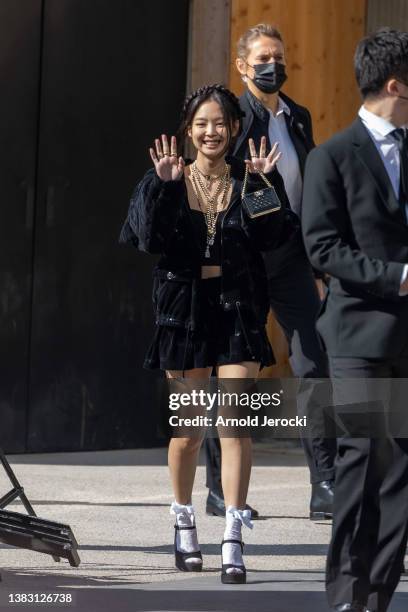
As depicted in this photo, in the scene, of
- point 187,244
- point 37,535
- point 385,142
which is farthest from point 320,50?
point 37,535

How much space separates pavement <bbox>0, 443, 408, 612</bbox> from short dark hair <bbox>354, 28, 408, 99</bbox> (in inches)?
67.6

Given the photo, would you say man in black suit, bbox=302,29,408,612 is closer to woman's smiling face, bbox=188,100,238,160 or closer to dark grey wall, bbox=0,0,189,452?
woman's smiling face, bbox=188,100,238,160

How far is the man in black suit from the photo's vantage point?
4926 mm

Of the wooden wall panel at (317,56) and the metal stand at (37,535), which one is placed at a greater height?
the wooden wall panel at (317,56)

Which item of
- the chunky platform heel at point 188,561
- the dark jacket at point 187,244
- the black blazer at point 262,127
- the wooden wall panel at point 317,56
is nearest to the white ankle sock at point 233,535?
the chunky platform heel at point 188,561

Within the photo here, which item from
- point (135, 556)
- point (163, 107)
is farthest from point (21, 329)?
point (135, 556)

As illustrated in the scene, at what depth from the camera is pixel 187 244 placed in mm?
6145

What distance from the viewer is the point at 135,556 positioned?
253 inches

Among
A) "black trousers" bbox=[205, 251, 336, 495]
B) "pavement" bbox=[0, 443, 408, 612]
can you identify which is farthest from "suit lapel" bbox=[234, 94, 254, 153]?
"pavement" bbox=[0, 443, 408, 612]

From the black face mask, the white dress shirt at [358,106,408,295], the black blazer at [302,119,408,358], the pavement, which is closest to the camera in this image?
the black blazer at [302,119,408,358]

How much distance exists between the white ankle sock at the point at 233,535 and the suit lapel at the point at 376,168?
4.93ft

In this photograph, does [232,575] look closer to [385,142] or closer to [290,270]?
[385,142]

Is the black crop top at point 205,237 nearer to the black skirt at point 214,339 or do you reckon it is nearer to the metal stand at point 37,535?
the black skirt at point 214,339

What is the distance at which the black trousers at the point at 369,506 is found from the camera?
16.2 ft
